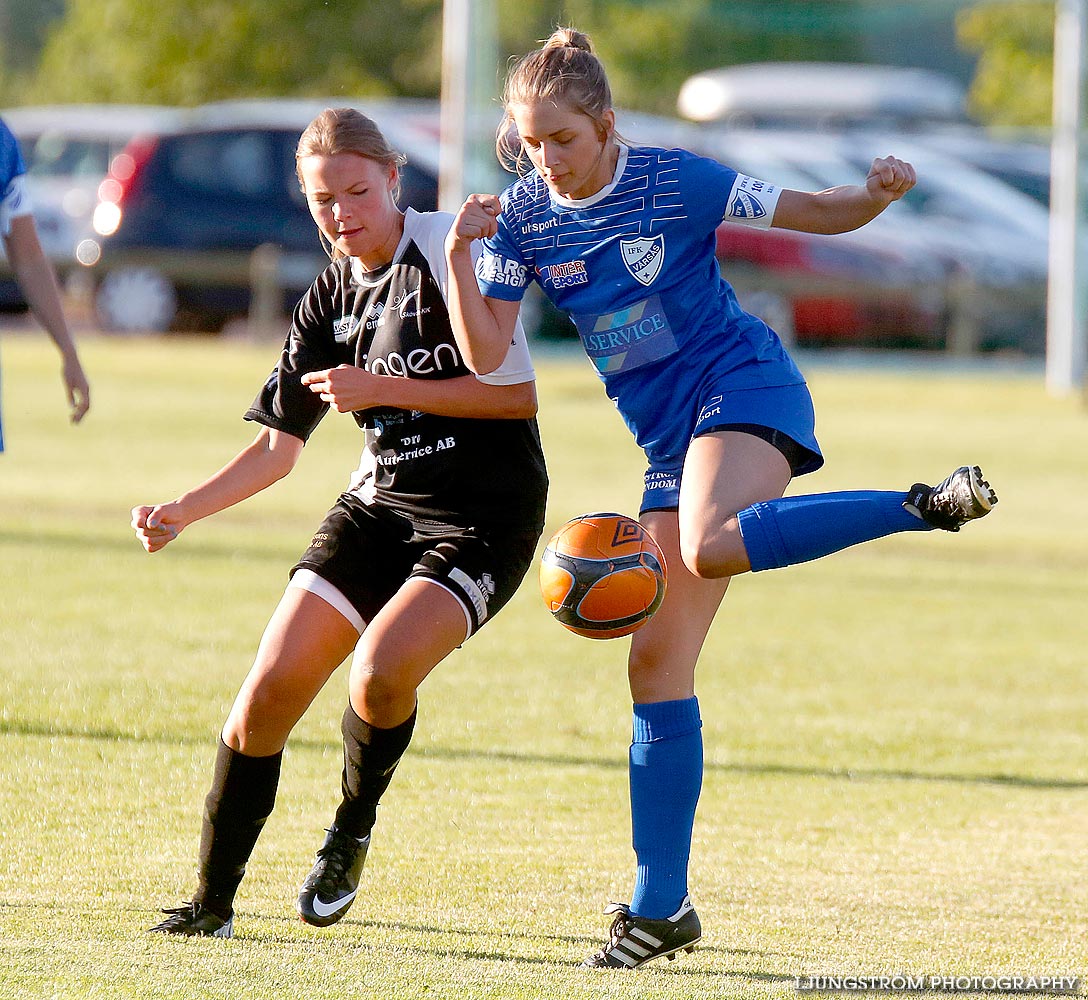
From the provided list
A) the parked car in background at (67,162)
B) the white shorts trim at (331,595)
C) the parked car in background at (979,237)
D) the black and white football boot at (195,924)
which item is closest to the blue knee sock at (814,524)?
the white shorts trim at (331,595)

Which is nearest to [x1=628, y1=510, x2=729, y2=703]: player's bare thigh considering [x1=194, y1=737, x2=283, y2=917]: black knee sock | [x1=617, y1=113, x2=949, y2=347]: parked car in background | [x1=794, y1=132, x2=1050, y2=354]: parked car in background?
[x1=194, y1=737, x2=283, y2=917]: black knee sock

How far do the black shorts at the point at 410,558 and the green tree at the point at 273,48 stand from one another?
107 ft

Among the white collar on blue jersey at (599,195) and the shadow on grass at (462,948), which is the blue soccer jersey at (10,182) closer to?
the white collar on blue jersey at (599,195)

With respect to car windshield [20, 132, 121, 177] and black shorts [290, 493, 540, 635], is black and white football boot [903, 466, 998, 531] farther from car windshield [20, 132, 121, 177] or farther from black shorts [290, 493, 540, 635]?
car windshield [20, 132, 121, 177]

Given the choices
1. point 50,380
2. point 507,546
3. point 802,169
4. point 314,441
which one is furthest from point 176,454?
point 802,169

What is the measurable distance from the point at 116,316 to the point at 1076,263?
36.7 ft

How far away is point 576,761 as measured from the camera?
625 centimetres

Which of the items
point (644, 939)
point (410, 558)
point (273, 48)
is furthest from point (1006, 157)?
point (644, 939)

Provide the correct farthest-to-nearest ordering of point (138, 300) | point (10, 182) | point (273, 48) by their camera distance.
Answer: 1. point (273, 48)
2. point (138, 300)
3. point (10, 182)

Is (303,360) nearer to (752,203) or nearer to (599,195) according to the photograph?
(599,195)

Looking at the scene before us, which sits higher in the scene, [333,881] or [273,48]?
[333,881]

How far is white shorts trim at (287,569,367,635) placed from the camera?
4.37 m

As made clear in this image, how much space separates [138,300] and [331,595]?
1908cm

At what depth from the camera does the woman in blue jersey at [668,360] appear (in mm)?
4285
